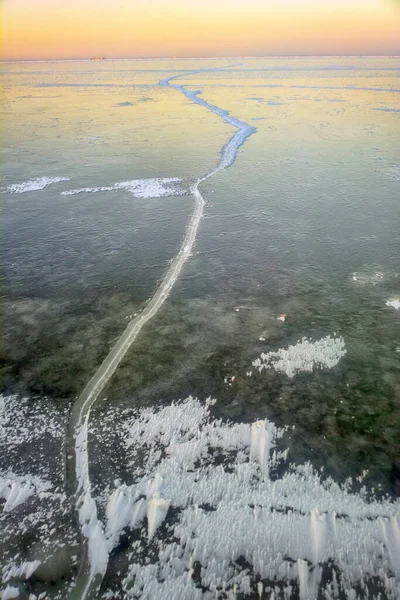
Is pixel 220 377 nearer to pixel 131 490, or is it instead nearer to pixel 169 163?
pixel 131 490

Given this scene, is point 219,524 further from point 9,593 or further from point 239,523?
point 9,593

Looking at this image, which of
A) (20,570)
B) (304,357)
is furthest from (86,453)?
(304,357)

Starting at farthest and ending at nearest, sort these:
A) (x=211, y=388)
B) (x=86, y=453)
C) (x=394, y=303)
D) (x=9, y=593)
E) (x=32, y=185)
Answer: (x=32, y=185) → (x=394, y=303) → (x=211, y=388) → (x=86, y=453) → (x=9, y=593)

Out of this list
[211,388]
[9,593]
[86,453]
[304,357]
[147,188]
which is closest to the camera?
[9,593]

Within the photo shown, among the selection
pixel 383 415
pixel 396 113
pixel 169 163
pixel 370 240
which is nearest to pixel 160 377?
pixel 383 415

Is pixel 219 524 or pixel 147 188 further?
pixel 147 188

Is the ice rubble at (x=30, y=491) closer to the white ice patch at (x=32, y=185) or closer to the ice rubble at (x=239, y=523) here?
the ice rubble at (x=239, y=523)

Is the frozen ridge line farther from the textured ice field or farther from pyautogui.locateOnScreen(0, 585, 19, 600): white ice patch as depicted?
pyautogui.locateOnScreen(0, 585, 19, 600): white ice patch
